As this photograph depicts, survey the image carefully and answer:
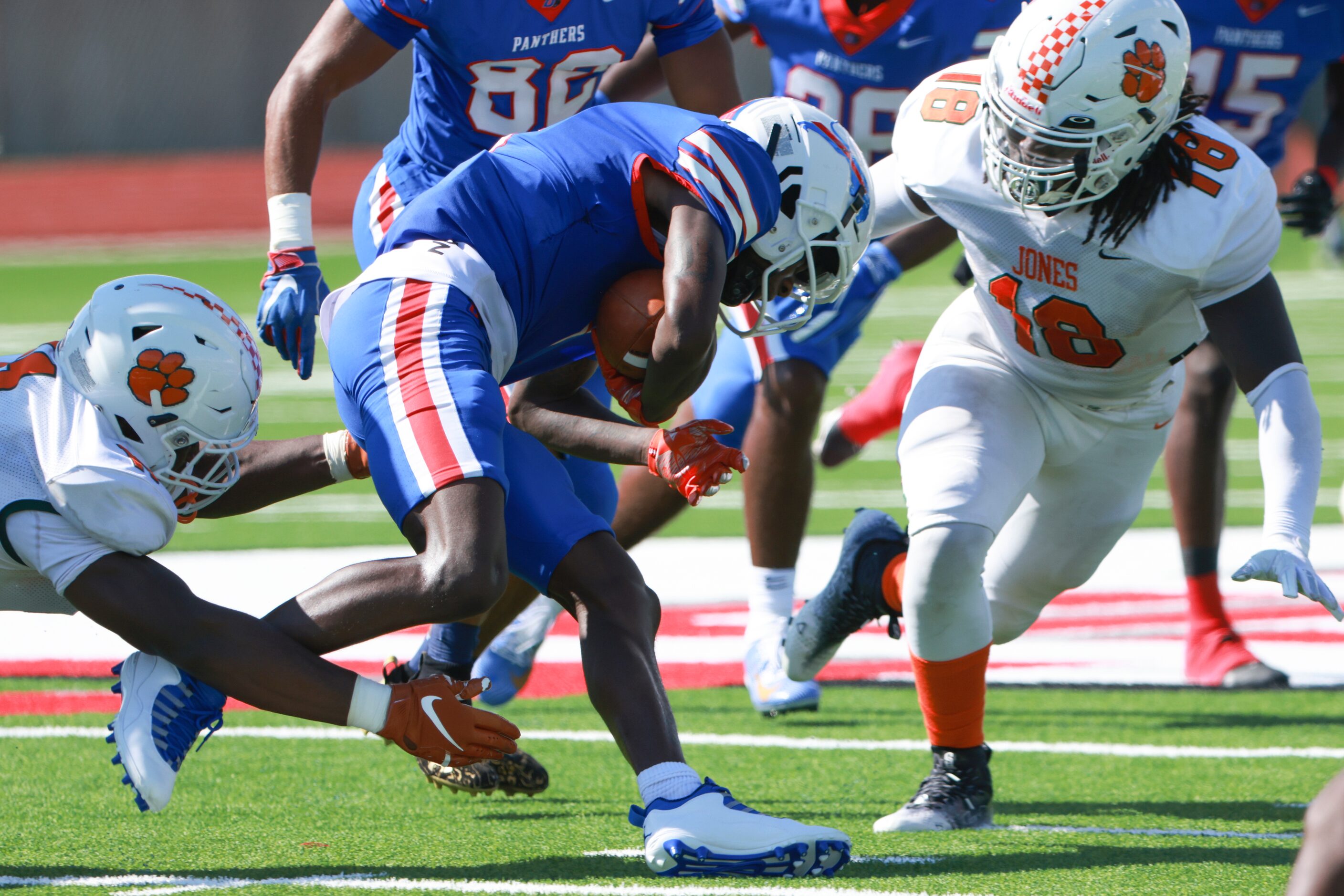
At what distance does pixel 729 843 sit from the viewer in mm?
2721

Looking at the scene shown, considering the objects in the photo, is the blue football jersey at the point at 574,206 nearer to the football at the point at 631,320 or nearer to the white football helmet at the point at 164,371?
the football at the point at 631,320

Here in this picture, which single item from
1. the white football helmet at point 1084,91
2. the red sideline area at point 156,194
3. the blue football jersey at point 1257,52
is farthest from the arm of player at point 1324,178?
the red sideline area at point 156,194

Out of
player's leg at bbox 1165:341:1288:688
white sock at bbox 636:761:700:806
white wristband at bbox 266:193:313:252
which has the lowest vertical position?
player's leg at bbox 1165:341:1288:688

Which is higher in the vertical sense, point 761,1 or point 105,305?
point 105,305

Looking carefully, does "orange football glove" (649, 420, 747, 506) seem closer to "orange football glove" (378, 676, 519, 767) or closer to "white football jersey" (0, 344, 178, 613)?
"orange football glove" (378, 676, 519, 767)

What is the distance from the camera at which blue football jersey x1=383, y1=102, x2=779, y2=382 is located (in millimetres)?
3045

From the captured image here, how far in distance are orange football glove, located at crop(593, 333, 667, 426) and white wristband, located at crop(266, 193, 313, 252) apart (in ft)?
2.74

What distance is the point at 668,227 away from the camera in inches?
120

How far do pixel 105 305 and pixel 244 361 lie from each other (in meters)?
0.25

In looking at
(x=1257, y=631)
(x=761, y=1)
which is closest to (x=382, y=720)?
(x=761, y=1)

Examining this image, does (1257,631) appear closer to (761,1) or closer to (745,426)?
(745,426)

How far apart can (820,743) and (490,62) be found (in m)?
1.81

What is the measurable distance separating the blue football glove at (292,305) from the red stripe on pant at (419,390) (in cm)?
61

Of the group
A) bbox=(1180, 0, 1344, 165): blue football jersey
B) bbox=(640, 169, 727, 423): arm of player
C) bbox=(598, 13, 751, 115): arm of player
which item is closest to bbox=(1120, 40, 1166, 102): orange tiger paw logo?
bbox=(640, 169, 727, 423): arm of player
